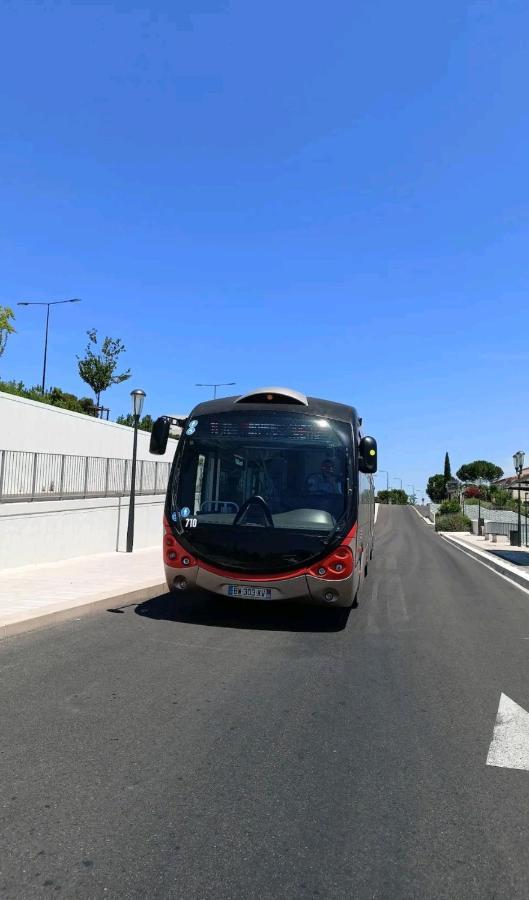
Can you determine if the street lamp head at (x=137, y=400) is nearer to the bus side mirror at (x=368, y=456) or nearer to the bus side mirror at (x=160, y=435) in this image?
the bus side mirror at (x=160, y=435)

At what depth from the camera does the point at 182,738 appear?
4.37 metres

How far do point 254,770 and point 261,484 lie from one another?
464cm

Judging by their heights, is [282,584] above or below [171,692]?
above

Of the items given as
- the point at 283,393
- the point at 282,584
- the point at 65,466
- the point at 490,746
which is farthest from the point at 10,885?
the point at 65,466

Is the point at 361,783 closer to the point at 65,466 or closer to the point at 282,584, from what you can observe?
the point at 282,584

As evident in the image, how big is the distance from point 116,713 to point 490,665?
408 centimetres

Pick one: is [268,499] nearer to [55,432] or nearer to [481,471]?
[55,432]

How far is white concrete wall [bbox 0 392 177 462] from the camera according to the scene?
49.9 feet

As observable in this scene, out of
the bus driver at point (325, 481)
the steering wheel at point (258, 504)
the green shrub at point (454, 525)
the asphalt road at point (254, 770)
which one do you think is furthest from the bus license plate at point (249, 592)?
the green shrub at point (454, 525)

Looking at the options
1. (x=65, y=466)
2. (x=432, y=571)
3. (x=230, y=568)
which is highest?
(x=65, y=466)

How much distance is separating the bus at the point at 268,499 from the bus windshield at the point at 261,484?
0.01m

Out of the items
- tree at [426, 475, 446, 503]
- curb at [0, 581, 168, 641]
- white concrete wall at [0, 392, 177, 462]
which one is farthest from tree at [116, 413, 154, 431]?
tree at [426, 475, 446, 503]

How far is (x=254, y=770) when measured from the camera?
3.88m

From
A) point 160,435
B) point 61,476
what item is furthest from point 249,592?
point 61,476
